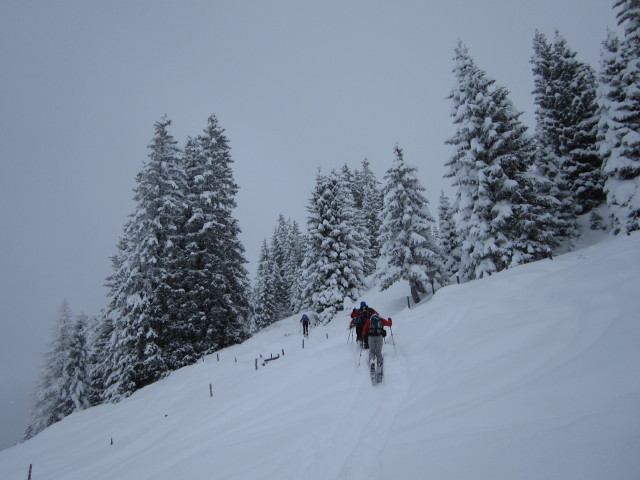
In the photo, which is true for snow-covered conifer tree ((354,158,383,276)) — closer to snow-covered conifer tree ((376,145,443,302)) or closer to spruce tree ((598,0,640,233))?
snow-covered conifer tree ((376,145,443,302))

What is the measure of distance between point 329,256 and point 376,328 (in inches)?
720

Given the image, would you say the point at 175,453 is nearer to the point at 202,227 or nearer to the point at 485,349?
the point at 485,349

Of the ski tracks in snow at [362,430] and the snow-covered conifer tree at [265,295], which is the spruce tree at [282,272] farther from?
the ski tracks in snow at [362,430]

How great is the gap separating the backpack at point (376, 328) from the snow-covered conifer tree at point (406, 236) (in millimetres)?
13932

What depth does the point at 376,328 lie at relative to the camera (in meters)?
9.73

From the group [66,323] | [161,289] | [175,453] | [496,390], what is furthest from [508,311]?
→ [66,323]

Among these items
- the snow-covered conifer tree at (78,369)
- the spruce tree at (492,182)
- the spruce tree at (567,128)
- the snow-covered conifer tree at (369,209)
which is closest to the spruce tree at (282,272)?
the snow-covered conifer tree at (369,209)

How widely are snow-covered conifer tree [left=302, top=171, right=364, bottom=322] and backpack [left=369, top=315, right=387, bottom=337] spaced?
16737 mm

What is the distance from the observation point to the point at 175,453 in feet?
28.6

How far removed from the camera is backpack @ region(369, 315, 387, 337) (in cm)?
965

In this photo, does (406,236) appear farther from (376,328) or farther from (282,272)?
(282,272)

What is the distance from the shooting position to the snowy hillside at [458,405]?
4223mm

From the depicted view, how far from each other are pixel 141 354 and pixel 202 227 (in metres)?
10.2

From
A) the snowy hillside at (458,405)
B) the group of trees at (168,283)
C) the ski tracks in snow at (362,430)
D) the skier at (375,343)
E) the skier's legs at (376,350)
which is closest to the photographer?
the snowy hillside at (458,405)
